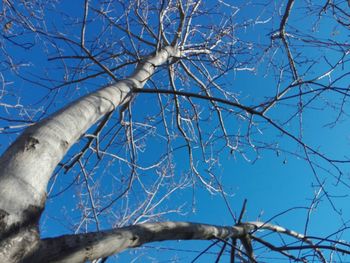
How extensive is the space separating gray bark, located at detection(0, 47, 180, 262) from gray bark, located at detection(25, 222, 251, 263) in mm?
56

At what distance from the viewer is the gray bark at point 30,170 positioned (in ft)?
2.98

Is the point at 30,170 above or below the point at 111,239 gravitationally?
above

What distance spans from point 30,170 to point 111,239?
323mm

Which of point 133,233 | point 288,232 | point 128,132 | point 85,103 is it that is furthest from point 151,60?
point 133,233

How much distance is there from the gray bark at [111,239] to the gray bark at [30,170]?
0.18ft

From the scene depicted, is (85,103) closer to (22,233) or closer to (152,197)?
(22,233)

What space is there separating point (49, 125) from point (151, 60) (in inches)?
65.6

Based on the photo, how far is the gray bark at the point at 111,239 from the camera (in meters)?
0.98

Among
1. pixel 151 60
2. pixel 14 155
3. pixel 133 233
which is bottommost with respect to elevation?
pixel 133 233

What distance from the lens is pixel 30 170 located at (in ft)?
3.39

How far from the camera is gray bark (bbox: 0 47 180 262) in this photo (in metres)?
0.91

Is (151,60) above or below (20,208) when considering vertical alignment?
above

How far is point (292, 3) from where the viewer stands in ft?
8.82

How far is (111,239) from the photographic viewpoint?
1112 millimetres
